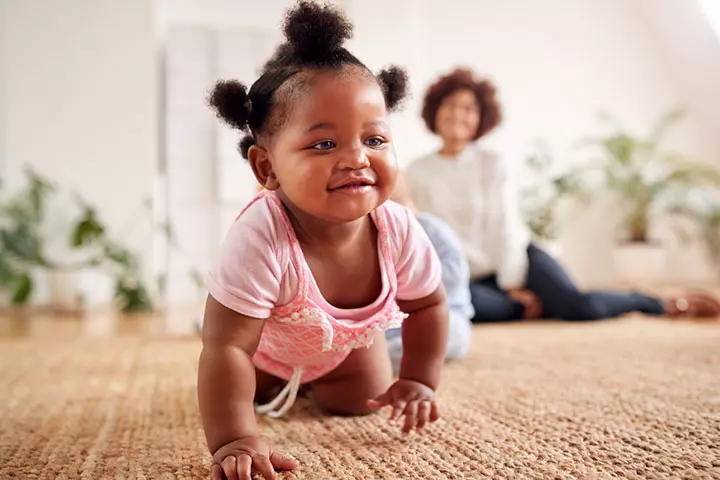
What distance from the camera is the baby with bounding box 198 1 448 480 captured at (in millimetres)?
827

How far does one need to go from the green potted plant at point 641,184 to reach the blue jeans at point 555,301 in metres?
1.35

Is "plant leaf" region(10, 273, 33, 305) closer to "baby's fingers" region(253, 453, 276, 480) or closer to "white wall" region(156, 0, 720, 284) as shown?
"white wall" region(156, 0, 720, 284)

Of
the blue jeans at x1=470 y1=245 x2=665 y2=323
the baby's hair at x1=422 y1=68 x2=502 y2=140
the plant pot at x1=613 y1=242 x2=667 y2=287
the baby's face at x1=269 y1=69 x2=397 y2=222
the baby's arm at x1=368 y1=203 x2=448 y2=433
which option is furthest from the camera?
the plant pot at x1=613 y1=242 x2=667 y2=287

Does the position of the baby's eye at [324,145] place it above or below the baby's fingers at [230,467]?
above

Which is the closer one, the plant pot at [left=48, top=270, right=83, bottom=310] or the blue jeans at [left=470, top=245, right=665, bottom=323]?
the blue jeans at [left=470, top=245, right=665, bottom=323]

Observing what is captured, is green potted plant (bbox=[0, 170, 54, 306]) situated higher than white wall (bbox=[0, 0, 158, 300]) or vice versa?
white wall (bbox=[0, 0, 158, 300])

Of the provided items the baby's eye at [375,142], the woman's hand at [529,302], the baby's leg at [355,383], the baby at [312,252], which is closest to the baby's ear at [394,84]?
the baby at [312,252]

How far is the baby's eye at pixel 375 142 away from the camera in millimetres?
868

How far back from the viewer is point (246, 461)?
0.74 m

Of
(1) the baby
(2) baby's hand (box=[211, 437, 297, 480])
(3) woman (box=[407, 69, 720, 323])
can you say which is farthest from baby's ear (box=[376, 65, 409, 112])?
(3) woman (box=[407, 69, 720, 323])

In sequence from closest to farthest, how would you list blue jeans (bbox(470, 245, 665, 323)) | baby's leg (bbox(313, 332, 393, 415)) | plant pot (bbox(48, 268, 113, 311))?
baby's leg (bbox(313, 332, 393, 415)) < blue jeans (bbox(470, 245, 665, 323)) < plant pot (bbox(48, 268, 113, 311))

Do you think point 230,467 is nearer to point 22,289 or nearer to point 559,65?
point 22,289

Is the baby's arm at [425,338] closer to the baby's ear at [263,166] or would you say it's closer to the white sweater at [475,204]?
the baby's ear at [263,166]

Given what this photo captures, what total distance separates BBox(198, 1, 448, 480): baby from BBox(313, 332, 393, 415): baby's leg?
0.05m
